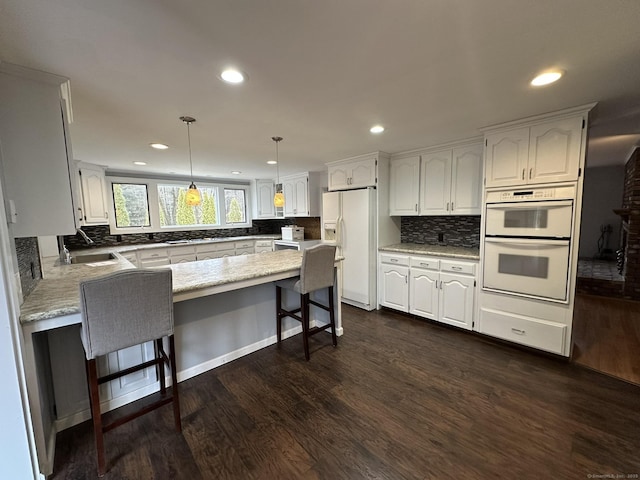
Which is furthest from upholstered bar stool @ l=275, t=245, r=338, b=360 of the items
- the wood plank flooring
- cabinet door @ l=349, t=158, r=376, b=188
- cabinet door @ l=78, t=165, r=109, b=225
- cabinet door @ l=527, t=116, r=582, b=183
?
cabinet door @ l=78, t=165, r=109, b=225

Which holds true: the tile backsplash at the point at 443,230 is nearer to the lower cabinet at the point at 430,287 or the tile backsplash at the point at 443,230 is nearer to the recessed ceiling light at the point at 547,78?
the lower cabinet at the point at 430,287

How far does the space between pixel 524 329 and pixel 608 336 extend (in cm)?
118

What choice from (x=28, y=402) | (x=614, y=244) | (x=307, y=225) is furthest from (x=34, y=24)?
(x=614, y=244)

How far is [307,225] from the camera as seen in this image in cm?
559

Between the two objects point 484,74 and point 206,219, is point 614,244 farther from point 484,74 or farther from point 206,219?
point 206,219

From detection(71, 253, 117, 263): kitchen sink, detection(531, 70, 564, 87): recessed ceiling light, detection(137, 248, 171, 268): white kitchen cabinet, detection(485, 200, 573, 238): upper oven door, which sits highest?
detection(531, 70, 564, 87): recessed ceiling light

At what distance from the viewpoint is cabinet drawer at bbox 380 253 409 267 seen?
3.45 metres

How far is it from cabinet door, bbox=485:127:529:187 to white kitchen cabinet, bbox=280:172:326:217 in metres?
3.00

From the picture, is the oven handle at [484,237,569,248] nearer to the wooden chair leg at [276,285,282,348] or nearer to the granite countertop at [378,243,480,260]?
the granite countertop at [378,243,480,260]

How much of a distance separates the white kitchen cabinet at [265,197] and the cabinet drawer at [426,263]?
3453mm

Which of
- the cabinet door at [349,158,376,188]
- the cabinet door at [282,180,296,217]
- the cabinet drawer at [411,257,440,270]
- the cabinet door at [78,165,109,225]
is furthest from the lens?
the cabinet door at [282,180,296,217]

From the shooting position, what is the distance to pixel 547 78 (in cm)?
169

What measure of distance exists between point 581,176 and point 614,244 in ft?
19.4

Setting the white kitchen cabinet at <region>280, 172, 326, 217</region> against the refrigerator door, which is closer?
the refrigerator door
